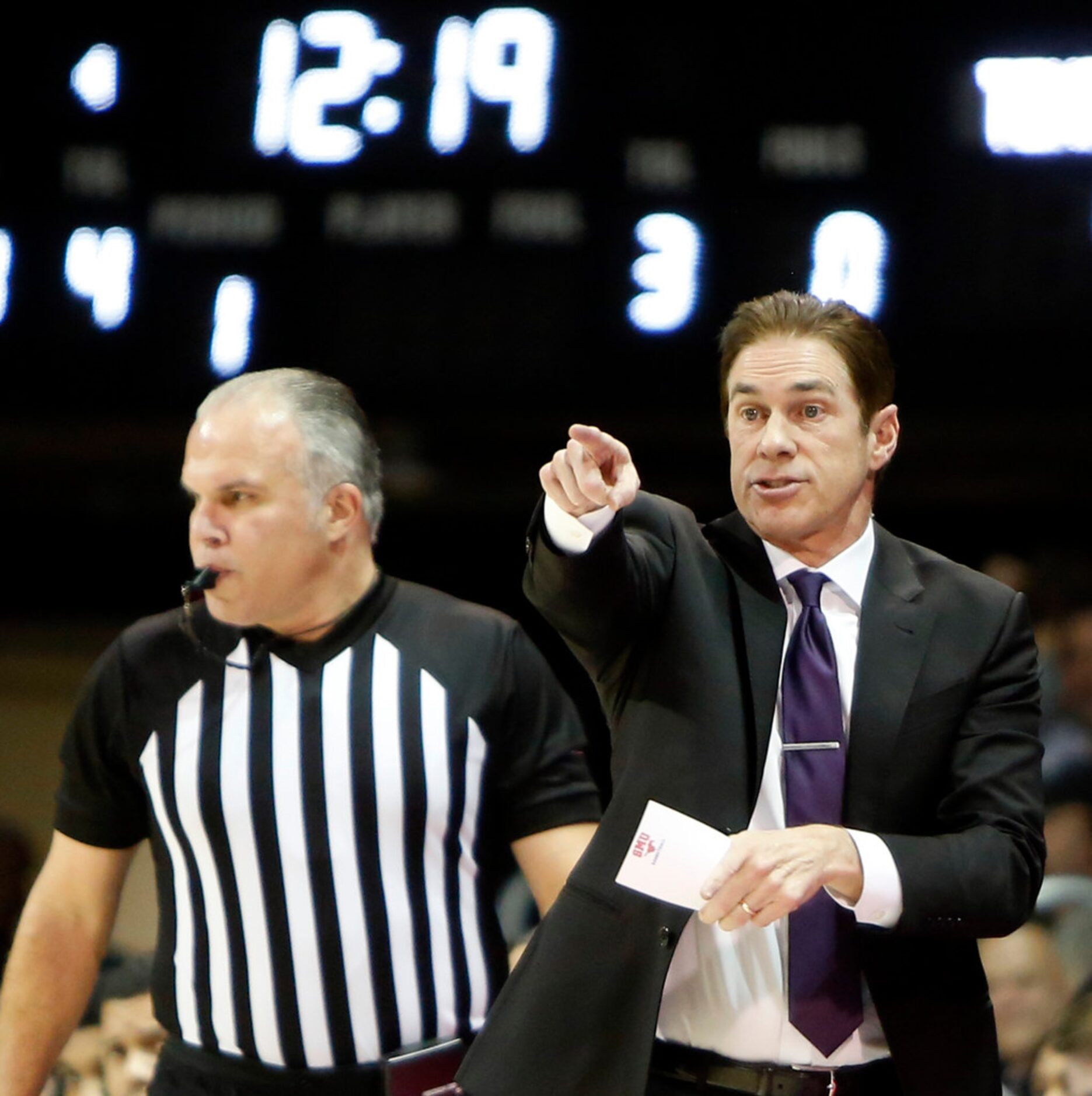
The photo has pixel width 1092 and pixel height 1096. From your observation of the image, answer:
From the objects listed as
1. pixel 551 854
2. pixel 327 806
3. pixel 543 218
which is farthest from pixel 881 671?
pixel 543 218

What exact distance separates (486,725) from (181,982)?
0.51 m

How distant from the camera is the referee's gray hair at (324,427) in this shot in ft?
8.01

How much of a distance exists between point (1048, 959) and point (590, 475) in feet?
7.19

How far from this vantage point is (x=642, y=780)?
1.99 m

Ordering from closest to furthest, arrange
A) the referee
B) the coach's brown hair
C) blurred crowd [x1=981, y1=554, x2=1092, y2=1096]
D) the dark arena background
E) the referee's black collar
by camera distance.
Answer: the coach's brown hair → the referee → the referee's black collar → blurred crowd [x1=981, y1=554, x2=1092, y2=1096] → the dark arena background

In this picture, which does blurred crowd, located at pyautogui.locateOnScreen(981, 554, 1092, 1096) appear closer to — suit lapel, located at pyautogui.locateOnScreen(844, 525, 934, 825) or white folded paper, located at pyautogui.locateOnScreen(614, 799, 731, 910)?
suit lapel, located at pyautogui.locateOnScreen(844, 525, 934, 825)

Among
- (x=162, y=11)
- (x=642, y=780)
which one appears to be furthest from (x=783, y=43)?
(x=642, y=780)

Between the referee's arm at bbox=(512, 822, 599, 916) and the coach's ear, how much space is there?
47 centimetres

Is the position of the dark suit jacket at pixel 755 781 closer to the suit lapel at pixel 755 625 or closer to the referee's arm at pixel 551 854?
the suit lapel at pixel 755 625

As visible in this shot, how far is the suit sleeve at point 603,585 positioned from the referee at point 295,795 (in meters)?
0.37

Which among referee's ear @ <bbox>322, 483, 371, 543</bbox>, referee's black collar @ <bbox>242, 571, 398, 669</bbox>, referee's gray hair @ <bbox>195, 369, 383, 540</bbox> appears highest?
referee's gray hair @ <bbox>195, 369, 383, 540</bbox>

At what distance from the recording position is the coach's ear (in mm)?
2434

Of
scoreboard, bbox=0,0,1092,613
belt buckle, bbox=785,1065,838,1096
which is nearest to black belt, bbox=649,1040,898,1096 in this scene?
belt buckle, bbox=785,1065,838,1096

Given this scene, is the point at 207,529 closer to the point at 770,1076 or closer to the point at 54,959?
the point at 54,959
